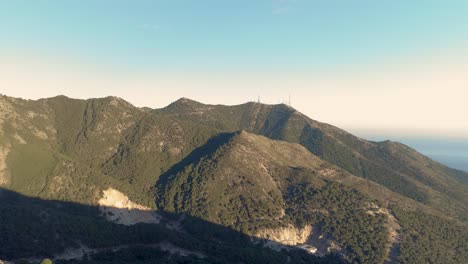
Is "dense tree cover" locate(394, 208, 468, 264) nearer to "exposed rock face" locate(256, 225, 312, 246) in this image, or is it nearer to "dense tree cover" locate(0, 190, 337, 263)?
"dense tree cover" locate(0, 190, 337, 263)

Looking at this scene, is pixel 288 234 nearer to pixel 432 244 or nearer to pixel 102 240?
pixel 432 244

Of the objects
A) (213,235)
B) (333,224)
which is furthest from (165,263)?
(333,224)

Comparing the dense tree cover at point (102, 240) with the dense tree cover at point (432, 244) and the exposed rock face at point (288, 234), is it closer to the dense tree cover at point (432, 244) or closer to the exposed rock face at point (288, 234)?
the exposed rock face at point (288, 234)

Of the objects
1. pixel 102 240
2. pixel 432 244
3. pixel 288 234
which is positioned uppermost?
pixel 432 244

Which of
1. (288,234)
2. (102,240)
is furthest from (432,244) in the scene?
(102,240)

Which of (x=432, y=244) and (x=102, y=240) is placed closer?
(x=102, y=240)

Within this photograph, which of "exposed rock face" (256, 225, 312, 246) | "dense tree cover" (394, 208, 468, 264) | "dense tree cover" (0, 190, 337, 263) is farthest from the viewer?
"exposed rock face" (256, 225, 312, 246)

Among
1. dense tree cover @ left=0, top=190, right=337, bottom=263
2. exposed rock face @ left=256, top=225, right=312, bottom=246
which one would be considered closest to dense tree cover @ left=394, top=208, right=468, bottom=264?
dense tree cover @ left=0, top=190, right=337, bottom=263
